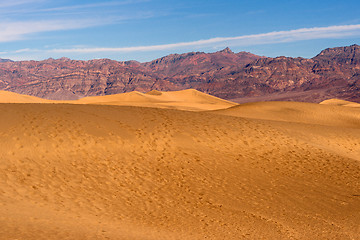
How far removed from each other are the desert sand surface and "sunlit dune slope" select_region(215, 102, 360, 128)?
16192 mm

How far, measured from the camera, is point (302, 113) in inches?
1709

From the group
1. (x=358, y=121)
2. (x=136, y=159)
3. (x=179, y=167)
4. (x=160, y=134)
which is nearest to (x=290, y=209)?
(x=179, y=167)

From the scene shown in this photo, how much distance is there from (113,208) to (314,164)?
10716mm

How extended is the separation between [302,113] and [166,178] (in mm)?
31115

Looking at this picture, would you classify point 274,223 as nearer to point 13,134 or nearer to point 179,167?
point 179,167

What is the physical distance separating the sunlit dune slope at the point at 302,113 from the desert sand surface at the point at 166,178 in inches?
637

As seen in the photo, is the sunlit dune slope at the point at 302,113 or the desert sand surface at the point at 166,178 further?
the sunlit dune slope at the point at 302,113

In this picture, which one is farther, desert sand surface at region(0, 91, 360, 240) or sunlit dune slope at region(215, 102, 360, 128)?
sunlit dune slope at region(215, 102, 360, 128)

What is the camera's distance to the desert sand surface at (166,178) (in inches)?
439

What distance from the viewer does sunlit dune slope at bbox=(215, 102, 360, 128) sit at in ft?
135

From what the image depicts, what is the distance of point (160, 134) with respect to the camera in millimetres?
20219

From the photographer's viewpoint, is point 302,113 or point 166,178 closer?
point 166,178

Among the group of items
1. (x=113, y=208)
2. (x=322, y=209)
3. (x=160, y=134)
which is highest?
(x=160, y=134)

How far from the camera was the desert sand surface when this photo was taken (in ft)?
36.6
